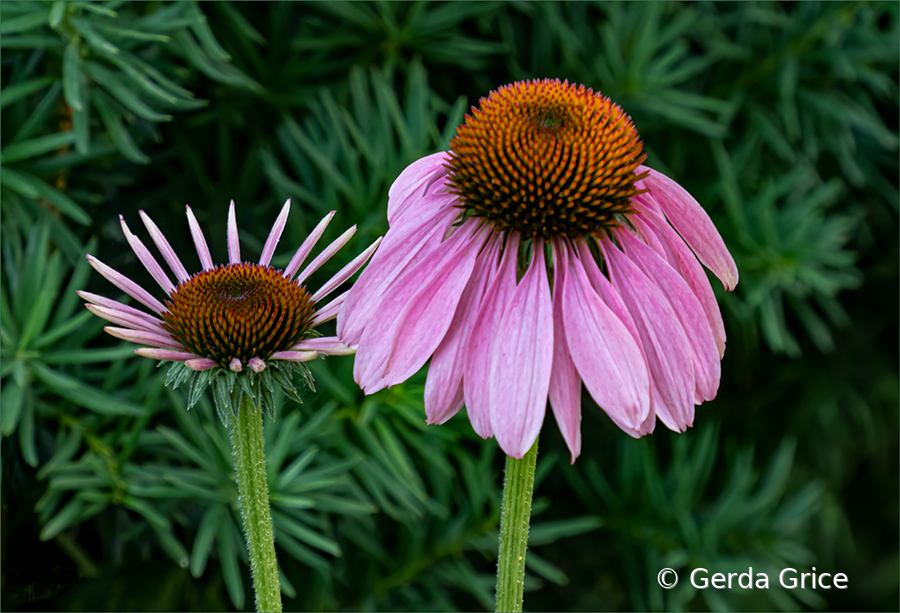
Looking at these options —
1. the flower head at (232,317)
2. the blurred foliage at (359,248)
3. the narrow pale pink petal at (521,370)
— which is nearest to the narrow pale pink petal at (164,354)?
the flower head at (232,317)

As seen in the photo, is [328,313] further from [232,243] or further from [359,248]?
[359,248]

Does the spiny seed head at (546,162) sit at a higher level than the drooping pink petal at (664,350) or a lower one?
higher

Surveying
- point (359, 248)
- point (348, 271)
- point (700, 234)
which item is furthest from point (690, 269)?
point (359, 248)

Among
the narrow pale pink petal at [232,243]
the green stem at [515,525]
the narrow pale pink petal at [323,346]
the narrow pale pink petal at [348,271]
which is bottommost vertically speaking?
the green stem at [515,525]

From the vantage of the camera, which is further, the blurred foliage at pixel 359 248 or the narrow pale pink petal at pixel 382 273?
the blurred foliage at pixel 359 248

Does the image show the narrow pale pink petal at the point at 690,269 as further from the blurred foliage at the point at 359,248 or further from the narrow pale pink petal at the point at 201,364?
the blurred foliage at the point at 359,248
